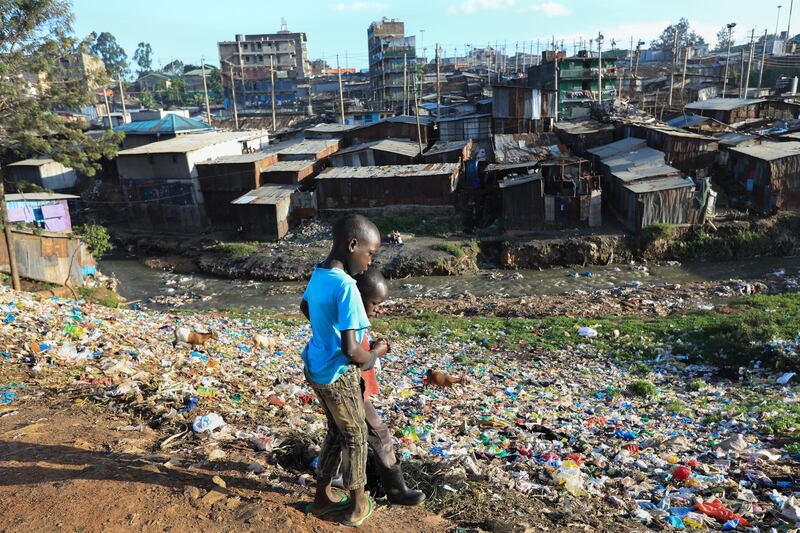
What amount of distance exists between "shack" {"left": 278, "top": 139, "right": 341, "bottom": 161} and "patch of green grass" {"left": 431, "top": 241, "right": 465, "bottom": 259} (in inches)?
361

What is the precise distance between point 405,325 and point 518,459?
7.44 metres

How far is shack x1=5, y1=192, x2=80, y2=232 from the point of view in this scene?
1867 centimetres

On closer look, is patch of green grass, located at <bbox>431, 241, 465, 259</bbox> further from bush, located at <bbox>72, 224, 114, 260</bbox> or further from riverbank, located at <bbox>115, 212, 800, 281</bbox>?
bush, located at <bbox>72, 224, 114, 260</bbox>

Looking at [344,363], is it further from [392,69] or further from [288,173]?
[392,69]

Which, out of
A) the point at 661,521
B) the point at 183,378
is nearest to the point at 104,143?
the point at 183,378

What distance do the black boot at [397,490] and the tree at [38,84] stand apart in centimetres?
1130

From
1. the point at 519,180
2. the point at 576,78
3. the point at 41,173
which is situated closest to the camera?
the point at 519,180

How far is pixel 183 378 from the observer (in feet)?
18.4

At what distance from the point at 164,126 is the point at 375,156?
482 inches

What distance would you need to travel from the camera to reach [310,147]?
1085 inches

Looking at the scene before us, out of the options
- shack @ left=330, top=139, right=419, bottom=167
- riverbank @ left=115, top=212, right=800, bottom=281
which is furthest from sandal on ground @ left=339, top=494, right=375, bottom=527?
shack @ left=330, top=139, right=419, bottom=167

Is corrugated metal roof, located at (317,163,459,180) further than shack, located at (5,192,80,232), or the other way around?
corrugated metal roof, located at (317,163,459,180)

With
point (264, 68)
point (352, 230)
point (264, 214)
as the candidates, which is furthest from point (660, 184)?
point (264, 68)

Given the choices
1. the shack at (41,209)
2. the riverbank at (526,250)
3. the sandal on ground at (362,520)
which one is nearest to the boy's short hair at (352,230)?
the sandal on ground at (362,520)
